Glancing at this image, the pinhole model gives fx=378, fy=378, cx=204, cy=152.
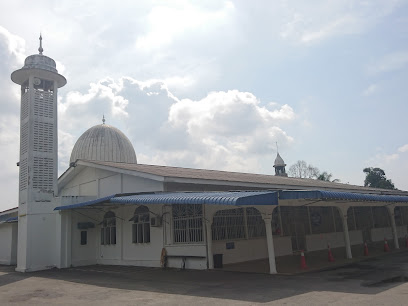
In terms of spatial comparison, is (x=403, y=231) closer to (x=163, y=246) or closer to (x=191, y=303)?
(x=163, y=246)

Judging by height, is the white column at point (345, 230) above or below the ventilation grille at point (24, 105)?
below

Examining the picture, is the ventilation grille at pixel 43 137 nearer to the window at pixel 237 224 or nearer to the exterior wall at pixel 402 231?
the window at pixel 237 224

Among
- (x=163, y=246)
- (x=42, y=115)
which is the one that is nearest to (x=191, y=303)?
(x=163, y=246)

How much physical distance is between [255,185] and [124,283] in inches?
367

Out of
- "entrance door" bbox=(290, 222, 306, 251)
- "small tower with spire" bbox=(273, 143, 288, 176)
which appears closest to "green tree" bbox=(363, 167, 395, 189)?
"small tower with spire" bbox=(273, 143, 288, 176)

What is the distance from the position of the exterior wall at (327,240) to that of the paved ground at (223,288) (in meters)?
6.33

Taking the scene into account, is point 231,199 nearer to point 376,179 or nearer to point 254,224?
point 254,224

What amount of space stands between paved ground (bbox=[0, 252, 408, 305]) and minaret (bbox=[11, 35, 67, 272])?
4213 millimetres

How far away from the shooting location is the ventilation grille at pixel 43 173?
65.8 ft

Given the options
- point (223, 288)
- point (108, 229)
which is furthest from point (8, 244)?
point (223, 288)

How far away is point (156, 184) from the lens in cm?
1694

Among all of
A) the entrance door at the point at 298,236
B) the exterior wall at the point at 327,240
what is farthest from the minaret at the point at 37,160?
the exterior wall at the point at 327,240

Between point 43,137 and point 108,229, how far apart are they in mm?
6204

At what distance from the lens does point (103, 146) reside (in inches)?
1141
